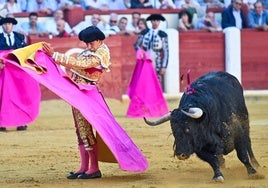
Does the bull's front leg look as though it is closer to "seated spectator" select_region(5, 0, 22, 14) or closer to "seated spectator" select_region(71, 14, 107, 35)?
"seated spectator" select_region(71, 14, 107, 35)

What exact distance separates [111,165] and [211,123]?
1556mm

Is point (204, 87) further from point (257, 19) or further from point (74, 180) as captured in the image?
point (257, 19)

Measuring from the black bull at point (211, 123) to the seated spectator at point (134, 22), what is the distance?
27.4ft

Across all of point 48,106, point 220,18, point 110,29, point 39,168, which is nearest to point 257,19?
point 220,18

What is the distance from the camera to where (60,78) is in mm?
7824

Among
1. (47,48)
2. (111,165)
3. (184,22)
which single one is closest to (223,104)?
(47,48)

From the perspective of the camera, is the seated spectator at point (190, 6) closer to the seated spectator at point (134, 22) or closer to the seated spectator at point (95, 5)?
the seated spectator at point (134, 22)

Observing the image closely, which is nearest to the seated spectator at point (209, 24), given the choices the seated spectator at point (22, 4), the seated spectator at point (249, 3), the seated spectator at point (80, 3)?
the seated spectator at point (249, 3)

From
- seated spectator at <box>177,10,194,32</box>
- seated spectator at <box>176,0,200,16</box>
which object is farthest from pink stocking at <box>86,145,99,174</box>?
seated spectator at <box>177,10,194,32</box>

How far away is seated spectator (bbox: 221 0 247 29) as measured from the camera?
16989 mm

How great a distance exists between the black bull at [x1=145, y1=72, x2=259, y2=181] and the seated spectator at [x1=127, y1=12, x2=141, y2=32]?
8.36 metres

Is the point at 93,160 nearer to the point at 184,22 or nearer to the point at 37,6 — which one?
the point at 37,6

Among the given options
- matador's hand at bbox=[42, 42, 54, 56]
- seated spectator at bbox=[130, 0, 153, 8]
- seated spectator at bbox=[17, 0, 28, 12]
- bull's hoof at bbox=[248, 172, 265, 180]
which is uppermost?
matador's hand at bbox=[42, 42, 54, 56]

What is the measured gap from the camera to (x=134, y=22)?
54.0 ft
